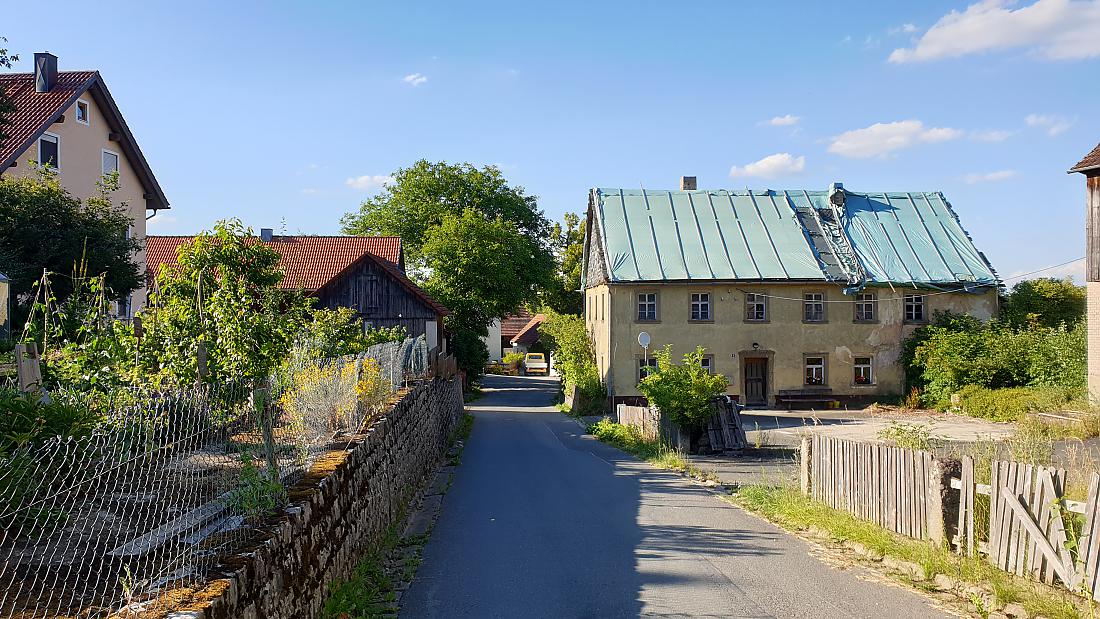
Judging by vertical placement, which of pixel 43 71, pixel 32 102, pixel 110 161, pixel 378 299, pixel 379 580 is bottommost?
pixel 379 580

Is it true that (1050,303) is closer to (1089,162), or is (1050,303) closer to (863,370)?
(863,370)

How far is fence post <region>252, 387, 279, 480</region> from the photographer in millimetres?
6754

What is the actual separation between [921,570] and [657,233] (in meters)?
29.9

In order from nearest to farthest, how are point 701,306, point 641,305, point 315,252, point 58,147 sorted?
point 58,147
point 641,305
point 701,306
point 315,252

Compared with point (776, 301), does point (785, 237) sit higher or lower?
higher

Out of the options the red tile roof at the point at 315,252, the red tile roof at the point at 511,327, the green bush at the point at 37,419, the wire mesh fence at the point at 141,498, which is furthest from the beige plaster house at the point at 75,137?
the red tile roof at the point at 511,327

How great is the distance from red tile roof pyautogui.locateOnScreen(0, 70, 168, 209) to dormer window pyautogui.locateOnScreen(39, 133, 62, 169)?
18.1 inches

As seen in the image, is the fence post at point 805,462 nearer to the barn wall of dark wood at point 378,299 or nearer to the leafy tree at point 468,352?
the barn wall of dark wood at point 378,299

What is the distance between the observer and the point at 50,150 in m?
28.4

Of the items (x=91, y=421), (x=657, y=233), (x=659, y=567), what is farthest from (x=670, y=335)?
(x=91, y=421)

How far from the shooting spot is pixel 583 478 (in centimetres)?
1770

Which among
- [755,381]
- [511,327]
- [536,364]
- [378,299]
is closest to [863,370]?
[755,381]

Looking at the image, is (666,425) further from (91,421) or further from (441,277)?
(441,277)

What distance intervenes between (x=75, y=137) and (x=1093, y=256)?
31.9 m
